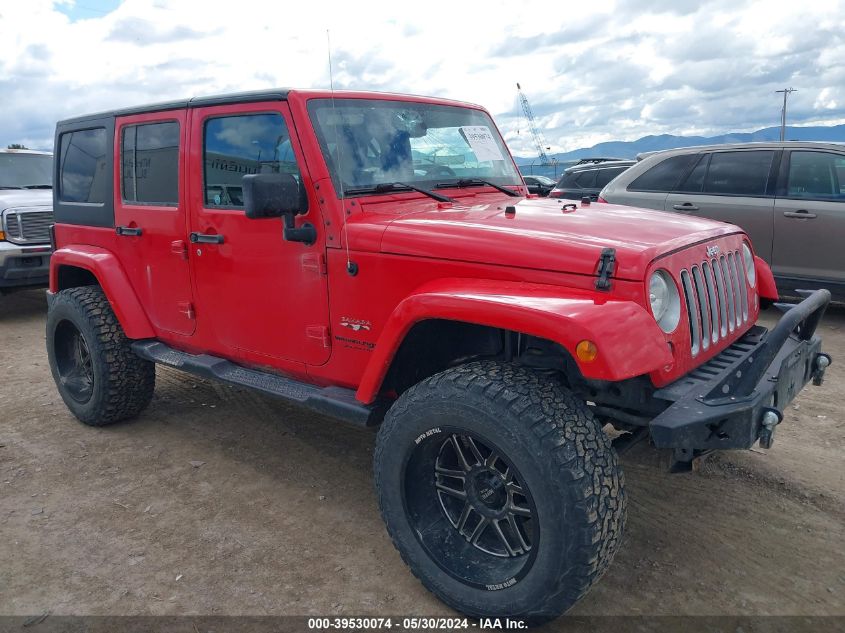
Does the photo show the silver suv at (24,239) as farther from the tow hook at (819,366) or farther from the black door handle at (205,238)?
the tow hook at (819,366)

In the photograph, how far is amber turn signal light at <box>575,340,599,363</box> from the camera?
2.18 meters

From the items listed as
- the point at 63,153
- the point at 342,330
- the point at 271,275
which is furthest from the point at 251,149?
the point at 63,153

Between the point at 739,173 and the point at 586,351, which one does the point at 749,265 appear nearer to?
the point at 586,351

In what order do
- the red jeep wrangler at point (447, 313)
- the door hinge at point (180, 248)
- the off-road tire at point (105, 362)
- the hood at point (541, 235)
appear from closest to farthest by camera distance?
the red jeep wrangler at point (447, 313) → the hood at point (541, 235) → the door hinge at point (180, 248) → the off-road tire at point (105, 362)

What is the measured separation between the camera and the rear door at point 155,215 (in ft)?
12.4

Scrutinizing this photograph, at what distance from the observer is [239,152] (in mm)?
3473

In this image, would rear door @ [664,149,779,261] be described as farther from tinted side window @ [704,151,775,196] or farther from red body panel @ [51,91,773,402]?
red body panel @ [51,91,773,402]

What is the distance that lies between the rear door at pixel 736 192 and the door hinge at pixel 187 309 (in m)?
5.22

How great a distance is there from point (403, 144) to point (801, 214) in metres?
4.82

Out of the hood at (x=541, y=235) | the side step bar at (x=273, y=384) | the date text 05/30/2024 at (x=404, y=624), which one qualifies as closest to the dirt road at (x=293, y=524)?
the date text 05/30/2024 at (x=404, y=624)

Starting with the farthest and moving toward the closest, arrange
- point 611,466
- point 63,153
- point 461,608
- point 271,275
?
point 63,153, point 271,275, point 461,608, point 611,466

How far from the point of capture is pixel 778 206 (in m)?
6.68

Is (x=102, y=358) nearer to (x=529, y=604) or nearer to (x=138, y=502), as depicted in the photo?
Answer: (x=138, y=502)

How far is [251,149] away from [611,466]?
224 cm
